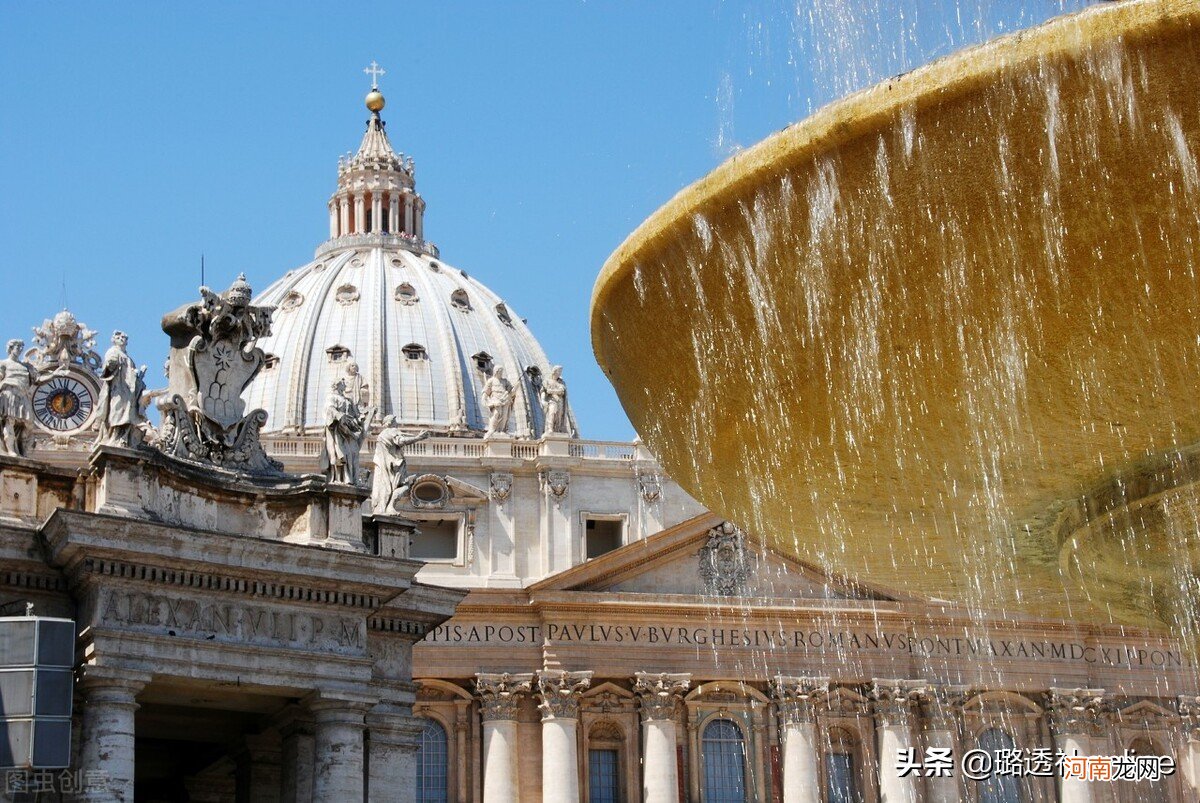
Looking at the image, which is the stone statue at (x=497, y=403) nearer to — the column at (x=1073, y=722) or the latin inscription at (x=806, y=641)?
the latin inscription at (x=806, y=641)

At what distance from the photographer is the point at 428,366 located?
97312 millimetres

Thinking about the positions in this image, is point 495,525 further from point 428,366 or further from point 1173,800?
point 428,366

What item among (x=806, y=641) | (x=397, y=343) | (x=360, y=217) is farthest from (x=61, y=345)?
(x=360, y=217)

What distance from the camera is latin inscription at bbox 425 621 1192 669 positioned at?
51.9 meters

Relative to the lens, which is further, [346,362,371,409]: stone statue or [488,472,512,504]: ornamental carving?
[346,362,371,409]: stone statue

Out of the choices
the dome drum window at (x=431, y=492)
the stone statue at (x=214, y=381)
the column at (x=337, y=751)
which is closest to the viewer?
the column at (x=337, y=751)

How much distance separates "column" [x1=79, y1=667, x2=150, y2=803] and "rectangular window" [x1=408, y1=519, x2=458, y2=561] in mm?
40746

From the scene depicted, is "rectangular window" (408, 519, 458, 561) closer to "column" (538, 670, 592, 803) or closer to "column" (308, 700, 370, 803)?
"column" (538, 670, 592, 803)

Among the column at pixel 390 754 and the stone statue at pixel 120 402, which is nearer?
the stone statue at pixel 120 402

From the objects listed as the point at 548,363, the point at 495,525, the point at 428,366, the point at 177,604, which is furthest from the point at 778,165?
the point at 548,363

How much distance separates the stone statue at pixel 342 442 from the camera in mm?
18328

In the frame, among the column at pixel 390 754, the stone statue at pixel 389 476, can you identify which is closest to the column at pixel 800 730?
the stone statue at pixel 389 476

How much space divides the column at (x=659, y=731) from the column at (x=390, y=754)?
33.3m

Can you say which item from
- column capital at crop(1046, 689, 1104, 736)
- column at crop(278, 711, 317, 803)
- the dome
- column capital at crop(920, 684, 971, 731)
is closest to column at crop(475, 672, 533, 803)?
column capital at crop(920, 684, 971, 731)
